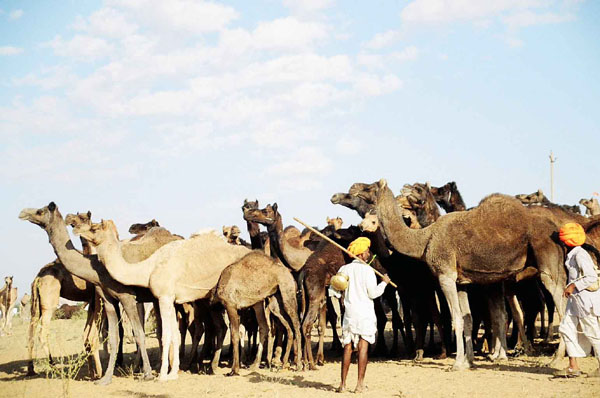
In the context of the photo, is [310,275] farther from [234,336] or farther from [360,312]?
[360,312]

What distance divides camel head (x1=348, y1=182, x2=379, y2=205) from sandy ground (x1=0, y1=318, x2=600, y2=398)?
3471 millimetres

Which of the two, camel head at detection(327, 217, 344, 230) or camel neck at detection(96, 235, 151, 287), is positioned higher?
camel head at detection(327, 217, 344, 230)

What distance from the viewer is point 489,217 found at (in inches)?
503

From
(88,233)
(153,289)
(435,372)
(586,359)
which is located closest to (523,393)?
(435,372)

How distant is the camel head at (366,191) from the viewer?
14664 millimetres

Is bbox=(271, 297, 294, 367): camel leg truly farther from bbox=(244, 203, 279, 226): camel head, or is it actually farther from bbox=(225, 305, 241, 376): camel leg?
bbox=(244, 203, 279, 226): camel head

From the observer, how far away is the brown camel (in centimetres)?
1308

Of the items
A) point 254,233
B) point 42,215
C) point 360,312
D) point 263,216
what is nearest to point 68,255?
point 42,215

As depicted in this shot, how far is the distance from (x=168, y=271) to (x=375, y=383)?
469 cm

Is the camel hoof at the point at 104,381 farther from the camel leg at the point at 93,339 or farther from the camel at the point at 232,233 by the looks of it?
the camel at the point at 232,233

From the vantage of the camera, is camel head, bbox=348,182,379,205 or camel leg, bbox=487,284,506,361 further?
camel head, bbox=348,182,379,205

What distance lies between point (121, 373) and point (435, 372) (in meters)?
6.56

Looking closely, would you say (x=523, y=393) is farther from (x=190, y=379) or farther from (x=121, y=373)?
(x=121, y=373)

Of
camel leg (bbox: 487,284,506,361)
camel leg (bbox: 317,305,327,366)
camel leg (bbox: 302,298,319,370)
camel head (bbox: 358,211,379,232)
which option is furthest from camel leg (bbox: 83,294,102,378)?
camel leg (bbox: 487,284,506,361)
